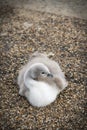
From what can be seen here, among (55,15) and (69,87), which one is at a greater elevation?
(55,15)

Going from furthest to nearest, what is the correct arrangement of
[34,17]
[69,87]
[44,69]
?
[34,17]
[69,87]
[44,69]

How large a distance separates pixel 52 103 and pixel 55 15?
1.43 meters

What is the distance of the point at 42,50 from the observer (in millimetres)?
3219

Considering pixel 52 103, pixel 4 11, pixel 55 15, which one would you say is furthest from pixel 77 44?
pixel 4 11

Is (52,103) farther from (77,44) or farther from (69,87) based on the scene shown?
(77,44)

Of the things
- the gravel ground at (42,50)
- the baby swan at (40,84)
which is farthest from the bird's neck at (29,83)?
the gravel ground at (42,50)

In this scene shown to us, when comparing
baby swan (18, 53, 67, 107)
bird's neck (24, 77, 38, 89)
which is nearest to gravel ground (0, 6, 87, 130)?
baby swan (18, 53, 67, 107)

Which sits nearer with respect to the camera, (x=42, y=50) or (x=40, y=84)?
(x=40, y=84)

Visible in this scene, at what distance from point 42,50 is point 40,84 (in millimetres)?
719

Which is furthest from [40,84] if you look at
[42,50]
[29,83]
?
[42,50]

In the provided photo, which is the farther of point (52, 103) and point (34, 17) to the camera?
point (34, 17)

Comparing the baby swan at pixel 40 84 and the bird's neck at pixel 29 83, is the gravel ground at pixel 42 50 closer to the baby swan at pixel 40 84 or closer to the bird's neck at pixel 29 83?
the baby swan at pixel 40 84

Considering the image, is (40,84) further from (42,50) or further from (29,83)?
(42,50)

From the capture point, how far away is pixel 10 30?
3.55 meters
